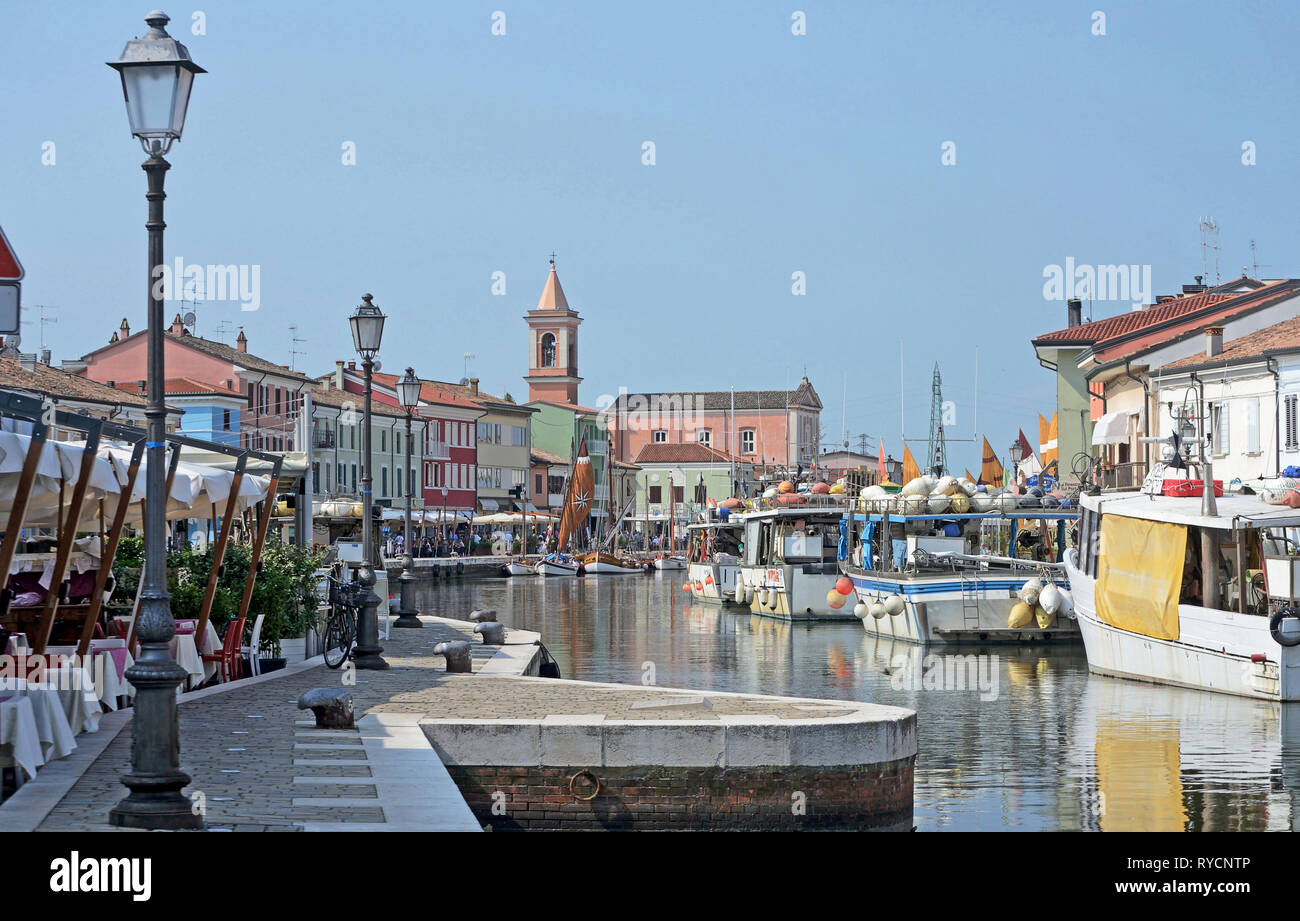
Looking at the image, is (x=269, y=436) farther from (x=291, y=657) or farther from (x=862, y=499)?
(x=291, y=657)

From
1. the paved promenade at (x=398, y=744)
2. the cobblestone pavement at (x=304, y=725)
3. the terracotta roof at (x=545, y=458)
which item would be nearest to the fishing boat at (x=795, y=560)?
the cobblestone pavement at (x=304, y=725)

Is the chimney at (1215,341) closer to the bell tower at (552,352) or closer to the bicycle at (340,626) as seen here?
the bicycle at (340,626)

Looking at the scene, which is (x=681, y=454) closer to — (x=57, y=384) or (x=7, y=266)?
(x=57, y=384)

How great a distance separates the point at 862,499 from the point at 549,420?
87.9 metres

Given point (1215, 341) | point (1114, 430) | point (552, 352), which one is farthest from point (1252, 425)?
point (552, 352)

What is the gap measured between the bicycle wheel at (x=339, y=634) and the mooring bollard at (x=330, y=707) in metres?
6.46

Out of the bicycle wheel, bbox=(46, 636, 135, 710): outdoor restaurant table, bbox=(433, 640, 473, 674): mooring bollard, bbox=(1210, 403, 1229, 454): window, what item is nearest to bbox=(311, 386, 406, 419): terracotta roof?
bbox=(1210, 403, 1229, 454): window

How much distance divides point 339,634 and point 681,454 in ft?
392

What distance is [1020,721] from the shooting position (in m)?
23.0

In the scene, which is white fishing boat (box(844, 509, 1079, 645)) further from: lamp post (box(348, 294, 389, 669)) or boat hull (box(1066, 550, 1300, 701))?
lamp post (box(348, 294, 389, 669))

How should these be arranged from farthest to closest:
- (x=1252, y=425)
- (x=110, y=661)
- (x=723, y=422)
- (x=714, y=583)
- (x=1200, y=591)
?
(x=723, y=422), (x=714, y=583), (x=1252, y=425), (x=1200, y=591), (x=110, y=661)

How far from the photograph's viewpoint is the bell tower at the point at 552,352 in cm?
13550
